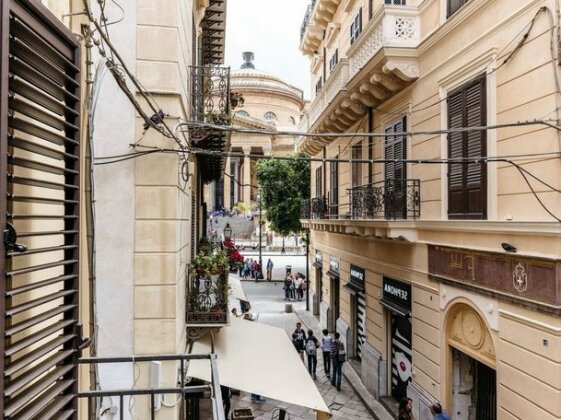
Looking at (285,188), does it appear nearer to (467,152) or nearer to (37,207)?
(467,152)

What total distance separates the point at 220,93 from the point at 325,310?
1332 cm

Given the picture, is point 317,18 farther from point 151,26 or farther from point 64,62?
point 64,62

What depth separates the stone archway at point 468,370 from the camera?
9.16m

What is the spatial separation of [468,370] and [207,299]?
5.30 meters

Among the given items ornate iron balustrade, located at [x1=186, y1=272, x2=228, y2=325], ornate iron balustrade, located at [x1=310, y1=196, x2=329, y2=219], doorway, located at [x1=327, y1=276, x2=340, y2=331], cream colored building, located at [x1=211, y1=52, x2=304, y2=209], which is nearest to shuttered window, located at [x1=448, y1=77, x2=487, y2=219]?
ornate iron balustrade, located at [x1=186, y1=272, x2=228, y2=325]

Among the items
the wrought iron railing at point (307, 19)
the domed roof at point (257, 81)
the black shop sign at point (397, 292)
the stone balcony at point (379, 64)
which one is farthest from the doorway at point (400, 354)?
the domed roof at point (257, 81)

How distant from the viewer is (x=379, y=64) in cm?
1121

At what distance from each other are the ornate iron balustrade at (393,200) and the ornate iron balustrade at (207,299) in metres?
4.54

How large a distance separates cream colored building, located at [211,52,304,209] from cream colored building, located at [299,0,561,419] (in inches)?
2241

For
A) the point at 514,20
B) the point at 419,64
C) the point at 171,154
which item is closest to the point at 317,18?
the point at 419,64

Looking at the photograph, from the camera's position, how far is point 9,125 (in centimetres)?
240

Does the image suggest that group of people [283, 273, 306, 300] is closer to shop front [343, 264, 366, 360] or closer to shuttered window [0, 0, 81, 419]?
shop front [343, 264, 366, 360]

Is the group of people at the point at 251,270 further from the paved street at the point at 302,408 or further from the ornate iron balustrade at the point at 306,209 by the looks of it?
the ornate iron balustrade at the point at 306,209

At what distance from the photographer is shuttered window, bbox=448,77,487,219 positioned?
8.66m
